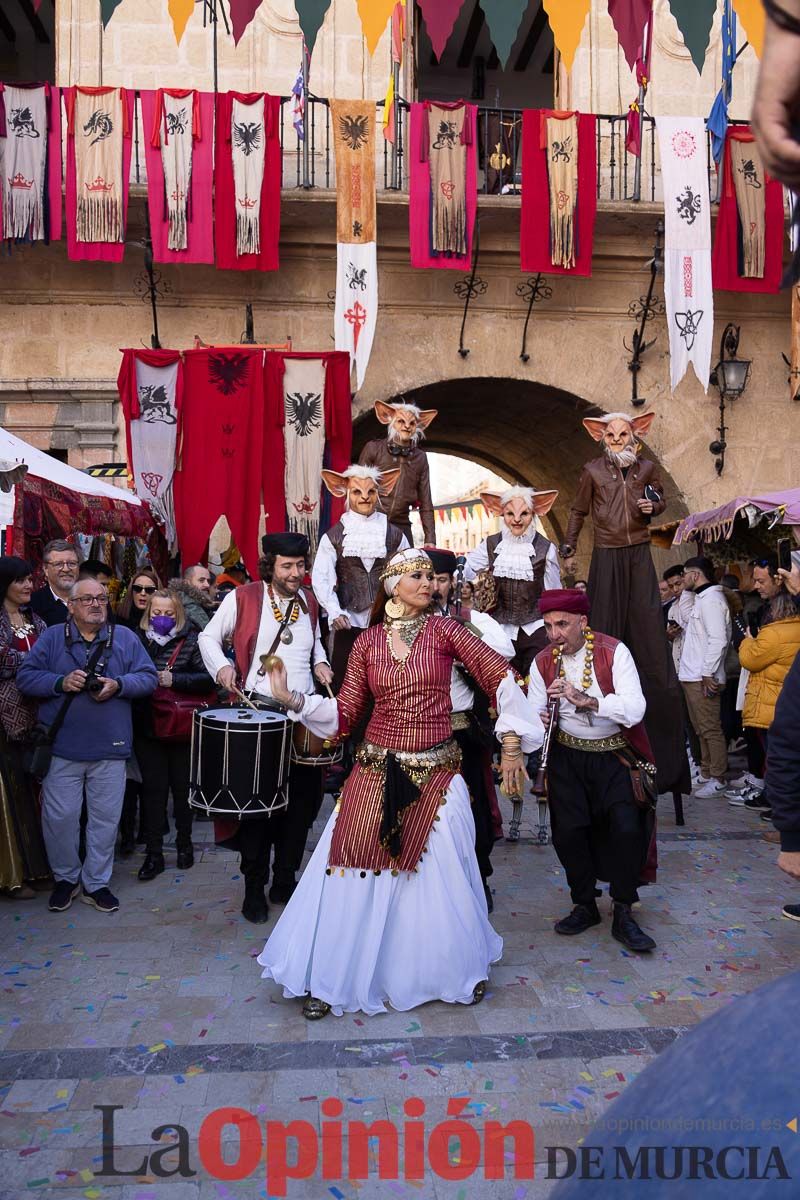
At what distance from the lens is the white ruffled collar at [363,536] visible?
6.60 m

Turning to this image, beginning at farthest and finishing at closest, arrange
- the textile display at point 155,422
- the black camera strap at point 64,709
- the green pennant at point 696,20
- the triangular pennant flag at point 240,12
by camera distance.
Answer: the textile display at point 155,422 < the triangular pennant flag at point 240,12 < the green pennant at point 696,20 < the black camera strap at point 64,709

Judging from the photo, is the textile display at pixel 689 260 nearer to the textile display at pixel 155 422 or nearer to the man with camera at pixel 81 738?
the textile display at pixel 155 422

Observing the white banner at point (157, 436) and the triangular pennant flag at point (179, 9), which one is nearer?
the triangular pennant flag at point (179, 9)

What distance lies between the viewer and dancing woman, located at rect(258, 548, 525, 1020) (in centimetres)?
408

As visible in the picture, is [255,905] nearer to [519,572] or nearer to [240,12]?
[519,572]

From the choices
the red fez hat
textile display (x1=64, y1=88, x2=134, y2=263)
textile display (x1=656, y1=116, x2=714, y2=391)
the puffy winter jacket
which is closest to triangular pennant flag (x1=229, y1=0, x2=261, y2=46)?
textile display (x1=64, y1=88, x2=134, y2=263)

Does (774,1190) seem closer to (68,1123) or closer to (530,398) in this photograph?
(68,1123)

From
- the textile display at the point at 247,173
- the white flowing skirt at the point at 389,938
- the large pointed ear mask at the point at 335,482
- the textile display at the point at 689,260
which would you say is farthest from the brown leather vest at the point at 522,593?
the textile display at the point at 247,173

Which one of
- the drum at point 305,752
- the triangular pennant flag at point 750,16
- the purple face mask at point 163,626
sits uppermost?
the triangular pennant flag at point 750,16

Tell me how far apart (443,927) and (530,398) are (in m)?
10.1

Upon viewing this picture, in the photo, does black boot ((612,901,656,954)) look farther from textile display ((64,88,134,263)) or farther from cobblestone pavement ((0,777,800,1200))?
textile display ((64,88,134,263))

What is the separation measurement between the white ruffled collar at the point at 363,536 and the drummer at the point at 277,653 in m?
1.02

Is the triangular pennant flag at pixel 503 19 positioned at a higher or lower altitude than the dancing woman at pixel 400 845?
higher

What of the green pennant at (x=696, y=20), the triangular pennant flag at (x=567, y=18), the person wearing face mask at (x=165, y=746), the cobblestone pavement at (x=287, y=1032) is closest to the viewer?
the cobblestone pavement at (x=287, y=1032)
